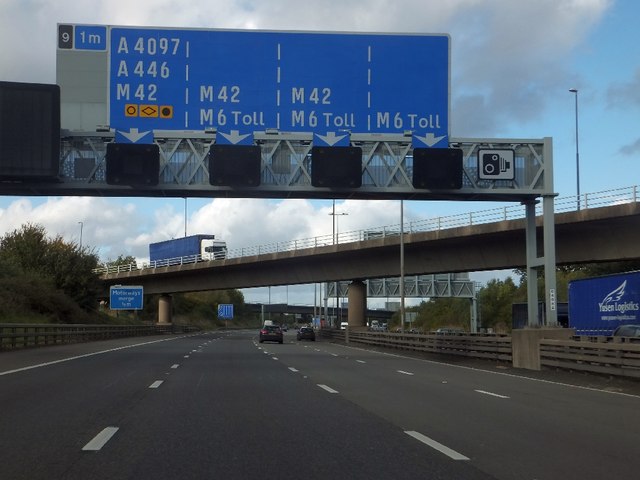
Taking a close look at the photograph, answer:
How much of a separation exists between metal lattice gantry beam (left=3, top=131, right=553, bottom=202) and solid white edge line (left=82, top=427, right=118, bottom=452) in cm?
1580

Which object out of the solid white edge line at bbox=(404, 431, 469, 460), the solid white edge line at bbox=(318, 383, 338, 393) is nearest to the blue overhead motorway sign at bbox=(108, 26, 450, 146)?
the solid white edge line at bbox=(318, 383, 338, 393)

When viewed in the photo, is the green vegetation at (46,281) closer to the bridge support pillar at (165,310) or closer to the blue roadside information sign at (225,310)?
the bridge support pillar at (165,310)

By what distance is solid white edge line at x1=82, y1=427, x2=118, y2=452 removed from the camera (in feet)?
29.2

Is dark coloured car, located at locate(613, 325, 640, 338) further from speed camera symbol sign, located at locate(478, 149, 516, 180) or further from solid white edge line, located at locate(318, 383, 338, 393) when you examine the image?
solid white edge line, located at locate(318, 383, 338, 393)

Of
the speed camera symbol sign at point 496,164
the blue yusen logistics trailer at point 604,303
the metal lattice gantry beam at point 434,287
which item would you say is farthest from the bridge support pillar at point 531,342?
the metal lattice gantry beam at point 434,287

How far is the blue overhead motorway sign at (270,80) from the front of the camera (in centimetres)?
2466

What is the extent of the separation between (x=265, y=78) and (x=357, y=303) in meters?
41.7

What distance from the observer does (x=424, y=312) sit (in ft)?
376

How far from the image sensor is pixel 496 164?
2667cm

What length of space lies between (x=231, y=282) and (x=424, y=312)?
5024 cm

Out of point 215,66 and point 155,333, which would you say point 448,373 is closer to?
point 215,66

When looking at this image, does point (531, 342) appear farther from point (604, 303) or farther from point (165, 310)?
point (165, 310)

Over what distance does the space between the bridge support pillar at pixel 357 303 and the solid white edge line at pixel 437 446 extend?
53615 mm

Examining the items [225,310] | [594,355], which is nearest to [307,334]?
[594,355]
